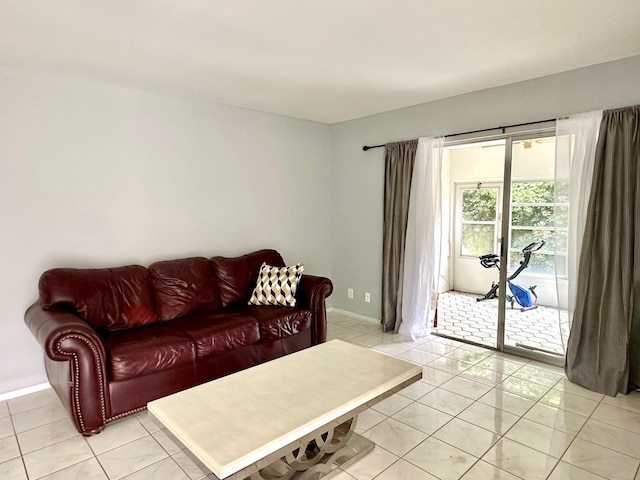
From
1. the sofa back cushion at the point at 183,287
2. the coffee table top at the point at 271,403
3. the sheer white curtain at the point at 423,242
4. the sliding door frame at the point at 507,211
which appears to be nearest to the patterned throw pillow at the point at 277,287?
the sofa back cushion at the point at 183,287

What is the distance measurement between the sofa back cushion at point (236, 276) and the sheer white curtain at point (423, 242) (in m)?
1.59

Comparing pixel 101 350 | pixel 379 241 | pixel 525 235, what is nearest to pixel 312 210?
pixel 379 241

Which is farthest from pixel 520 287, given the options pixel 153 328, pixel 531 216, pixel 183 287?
pixel 153 328

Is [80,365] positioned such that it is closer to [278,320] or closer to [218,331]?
[218,331]

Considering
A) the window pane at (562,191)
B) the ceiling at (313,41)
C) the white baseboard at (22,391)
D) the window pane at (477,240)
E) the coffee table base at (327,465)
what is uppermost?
the ceiling at (313,41)

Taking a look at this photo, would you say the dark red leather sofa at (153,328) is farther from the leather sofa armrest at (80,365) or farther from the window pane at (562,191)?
the window pane at (562,191)

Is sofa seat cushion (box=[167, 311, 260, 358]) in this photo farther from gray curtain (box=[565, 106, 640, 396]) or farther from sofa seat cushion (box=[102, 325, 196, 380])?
gray curtain (box=[565, 106, 640, 396])

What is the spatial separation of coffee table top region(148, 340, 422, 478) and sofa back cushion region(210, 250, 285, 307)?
135 cm

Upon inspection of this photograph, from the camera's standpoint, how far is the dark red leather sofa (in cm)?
229

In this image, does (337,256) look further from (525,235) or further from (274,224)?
(525,235)

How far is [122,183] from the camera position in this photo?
328 cm

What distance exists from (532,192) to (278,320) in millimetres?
2671

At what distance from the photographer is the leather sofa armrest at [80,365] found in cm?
219

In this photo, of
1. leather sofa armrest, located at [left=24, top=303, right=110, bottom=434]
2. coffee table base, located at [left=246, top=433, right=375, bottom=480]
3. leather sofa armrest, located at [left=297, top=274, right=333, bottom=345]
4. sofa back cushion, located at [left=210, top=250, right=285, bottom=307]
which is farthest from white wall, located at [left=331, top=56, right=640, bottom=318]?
leather sofa armrest, located at [left=24, top=303, right=110, bottom=434]
